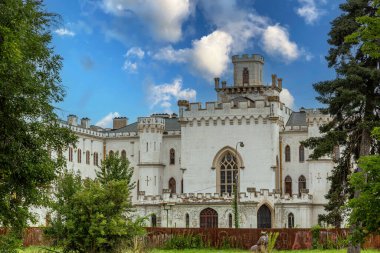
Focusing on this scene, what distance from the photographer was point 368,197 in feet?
77.6

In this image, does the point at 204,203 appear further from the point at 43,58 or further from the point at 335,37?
the point at 43,58

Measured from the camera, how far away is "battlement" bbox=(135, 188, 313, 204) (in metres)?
68.1

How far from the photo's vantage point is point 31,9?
28031mm

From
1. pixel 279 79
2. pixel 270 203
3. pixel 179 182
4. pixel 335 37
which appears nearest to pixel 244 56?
pixel 279 79

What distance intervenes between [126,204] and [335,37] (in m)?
13.8

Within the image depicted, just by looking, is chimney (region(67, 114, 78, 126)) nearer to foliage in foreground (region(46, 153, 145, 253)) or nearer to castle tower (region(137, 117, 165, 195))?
castle tower (region(137, 117, 165, 195))

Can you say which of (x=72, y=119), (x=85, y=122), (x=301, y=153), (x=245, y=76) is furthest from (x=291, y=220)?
(x=85, y=122)

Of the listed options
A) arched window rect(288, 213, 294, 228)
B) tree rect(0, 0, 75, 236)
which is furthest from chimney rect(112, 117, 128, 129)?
tree rect(0, 0, 75, 236)

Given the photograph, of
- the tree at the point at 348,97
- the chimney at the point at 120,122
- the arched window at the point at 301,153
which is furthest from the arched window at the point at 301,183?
the tree at the point at 348,97

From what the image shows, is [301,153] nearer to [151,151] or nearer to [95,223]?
[151,151]

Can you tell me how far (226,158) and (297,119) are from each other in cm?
895

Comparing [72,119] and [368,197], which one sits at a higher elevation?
[72,119]

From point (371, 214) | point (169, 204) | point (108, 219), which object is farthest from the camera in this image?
point (169, 204)

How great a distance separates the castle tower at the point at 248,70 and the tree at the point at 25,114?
5733 cm
